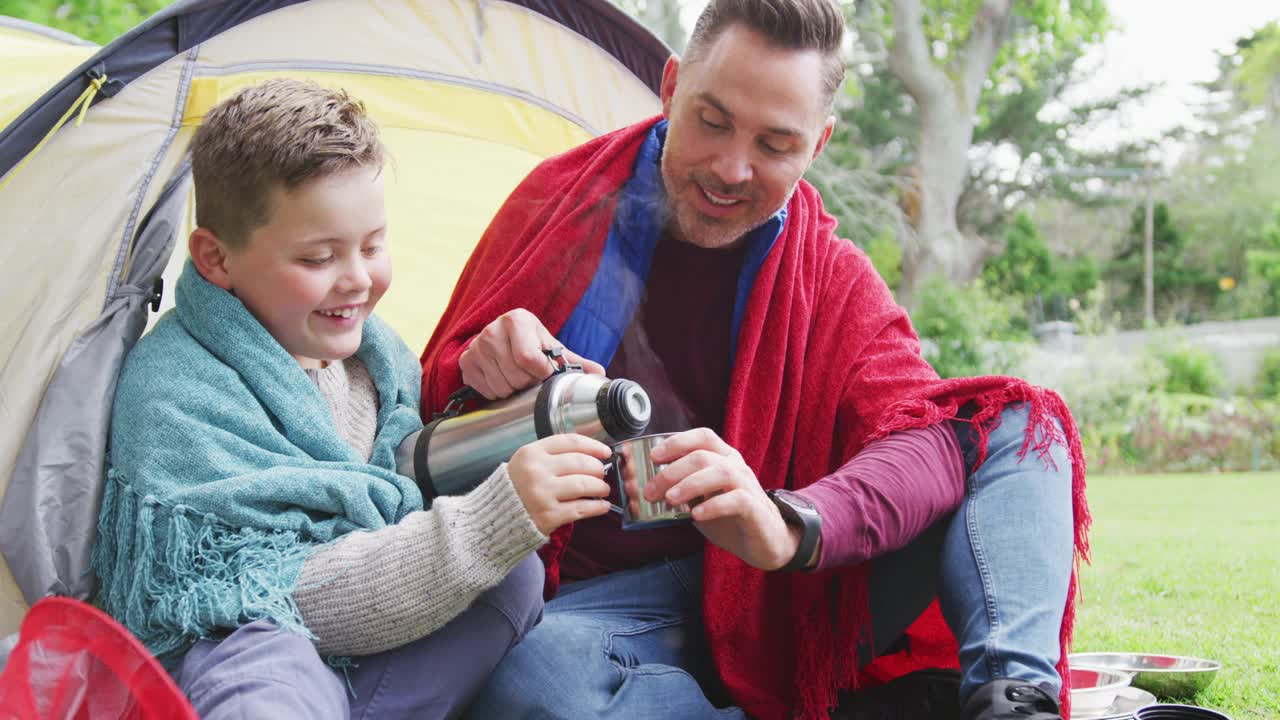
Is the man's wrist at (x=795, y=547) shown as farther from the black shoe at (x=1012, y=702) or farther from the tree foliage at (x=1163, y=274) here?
the tree foliage at (x=1163, y=274)

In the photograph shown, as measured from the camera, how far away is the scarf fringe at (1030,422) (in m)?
1.67

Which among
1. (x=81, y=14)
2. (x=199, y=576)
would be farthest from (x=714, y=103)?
(x=81, y=14)

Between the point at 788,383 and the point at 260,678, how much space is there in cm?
100

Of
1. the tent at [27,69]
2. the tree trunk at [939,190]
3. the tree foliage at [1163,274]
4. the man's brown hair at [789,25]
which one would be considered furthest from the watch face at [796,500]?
the tree foliage at [1163,274]

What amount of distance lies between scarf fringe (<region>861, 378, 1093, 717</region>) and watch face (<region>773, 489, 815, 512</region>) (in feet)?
0.83

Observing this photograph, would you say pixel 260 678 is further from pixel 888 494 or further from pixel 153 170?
pixel 153 170

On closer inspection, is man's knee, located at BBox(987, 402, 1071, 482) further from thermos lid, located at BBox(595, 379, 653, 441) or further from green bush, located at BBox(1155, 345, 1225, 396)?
green bush, located at BBox(1155, 345, 1225, 396)

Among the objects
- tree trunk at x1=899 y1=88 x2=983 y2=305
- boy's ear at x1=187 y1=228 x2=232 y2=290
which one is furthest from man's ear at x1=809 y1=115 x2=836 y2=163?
tree trunk at x1=899 y1=88 x2=983 y2=305

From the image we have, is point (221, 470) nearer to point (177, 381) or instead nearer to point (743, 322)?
point (177, 381)

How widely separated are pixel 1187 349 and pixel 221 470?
11.6 metres

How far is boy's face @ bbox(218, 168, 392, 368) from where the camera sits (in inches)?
61.0

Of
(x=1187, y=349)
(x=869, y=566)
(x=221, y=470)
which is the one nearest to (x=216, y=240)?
(x=221, y=470)

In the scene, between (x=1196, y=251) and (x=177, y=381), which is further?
(x=1196, y=251)

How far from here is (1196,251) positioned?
67.2ft
